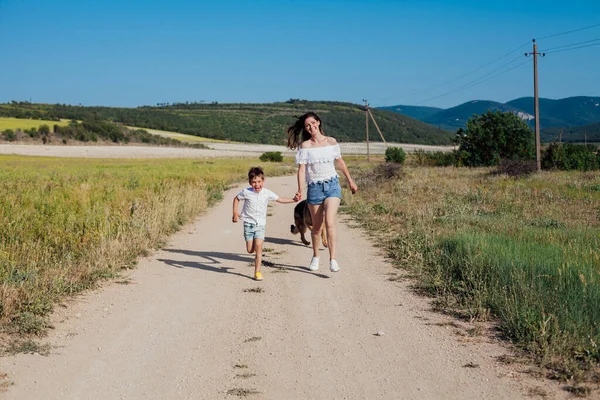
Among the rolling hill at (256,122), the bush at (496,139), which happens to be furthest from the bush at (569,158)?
the rolling hill at (256,122)

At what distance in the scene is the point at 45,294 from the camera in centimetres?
705

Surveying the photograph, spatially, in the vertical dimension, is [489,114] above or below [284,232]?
above

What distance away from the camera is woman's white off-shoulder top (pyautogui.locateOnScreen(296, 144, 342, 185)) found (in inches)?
343

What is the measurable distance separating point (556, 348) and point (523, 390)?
718 mm

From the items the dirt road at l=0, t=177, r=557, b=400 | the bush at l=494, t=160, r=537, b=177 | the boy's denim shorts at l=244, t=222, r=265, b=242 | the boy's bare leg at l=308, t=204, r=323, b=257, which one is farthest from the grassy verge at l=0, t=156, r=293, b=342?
the bush at l=494, t=160, r=537, b=177

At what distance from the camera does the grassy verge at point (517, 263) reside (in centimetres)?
530

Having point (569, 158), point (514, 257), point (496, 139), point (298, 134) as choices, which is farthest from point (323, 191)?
point (496, 139)

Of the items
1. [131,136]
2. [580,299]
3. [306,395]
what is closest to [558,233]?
[580,299]

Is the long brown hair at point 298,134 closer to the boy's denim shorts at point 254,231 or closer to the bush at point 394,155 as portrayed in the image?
the boy's denim shorts at point 254,231

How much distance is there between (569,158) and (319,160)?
3520 centimetres

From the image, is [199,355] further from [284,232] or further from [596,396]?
[284,232]

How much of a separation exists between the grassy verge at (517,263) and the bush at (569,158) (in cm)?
2339

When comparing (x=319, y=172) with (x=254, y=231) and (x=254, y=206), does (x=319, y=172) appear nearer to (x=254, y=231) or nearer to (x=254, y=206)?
(x=254, y=206)

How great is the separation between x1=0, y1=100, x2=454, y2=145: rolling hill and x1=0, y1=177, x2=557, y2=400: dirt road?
411 ft
